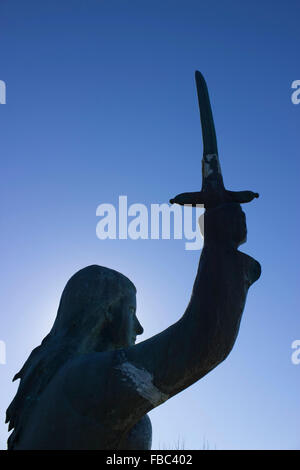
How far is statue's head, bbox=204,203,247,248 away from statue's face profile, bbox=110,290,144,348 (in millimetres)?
976

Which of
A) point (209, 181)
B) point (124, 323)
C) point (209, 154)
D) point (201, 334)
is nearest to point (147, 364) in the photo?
point (201, 334)

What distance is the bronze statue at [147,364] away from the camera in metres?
3.33

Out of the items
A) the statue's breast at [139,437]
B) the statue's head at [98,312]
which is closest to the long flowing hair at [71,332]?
the statue's head at [98,312]

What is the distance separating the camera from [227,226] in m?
3.57

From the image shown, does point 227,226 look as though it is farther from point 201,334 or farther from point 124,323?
point 124,323

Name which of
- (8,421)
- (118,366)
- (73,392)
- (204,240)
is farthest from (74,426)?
(204,240)

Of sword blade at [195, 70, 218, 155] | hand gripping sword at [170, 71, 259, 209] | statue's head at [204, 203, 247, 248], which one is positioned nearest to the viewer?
statue's head at [204, 203, 247, 248]

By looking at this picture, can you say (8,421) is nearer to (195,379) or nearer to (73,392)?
(73,392)

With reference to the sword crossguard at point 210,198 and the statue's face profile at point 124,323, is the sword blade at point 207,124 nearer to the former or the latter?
the sword crossguard at point 210,198

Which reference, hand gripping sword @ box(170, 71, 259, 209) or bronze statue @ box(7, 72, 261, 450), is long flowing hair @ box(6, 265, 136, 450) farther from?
hand gripping sword @ box(170, 71, 259, 209)

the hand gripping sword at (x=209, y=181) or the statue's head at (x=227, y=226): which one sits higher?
the hand gripping sword at (x=209, y=181)

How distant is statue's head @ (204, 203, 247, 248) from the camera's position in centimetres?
357

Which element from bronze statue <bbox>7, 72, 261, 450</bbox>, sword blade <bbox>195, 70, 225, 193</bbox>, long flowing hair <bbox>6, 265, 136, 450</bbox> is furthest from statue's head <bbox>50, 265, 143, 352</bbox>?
sword blade <bbox>195, 70, 225, 193</bbox>
